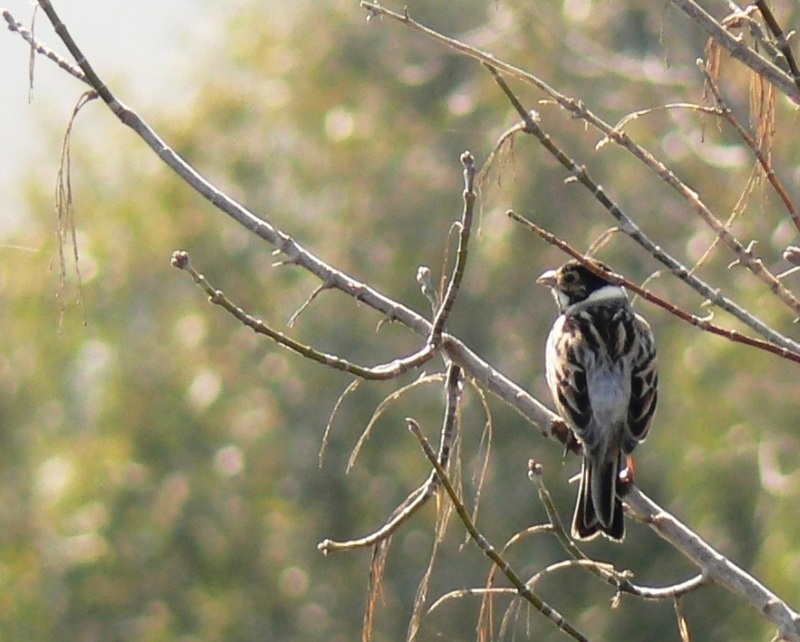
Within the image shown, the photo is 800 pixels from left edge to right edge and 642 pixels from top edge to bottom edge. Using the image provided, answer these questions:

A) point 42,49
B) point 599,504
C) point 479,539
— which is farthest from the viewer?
point 599,504

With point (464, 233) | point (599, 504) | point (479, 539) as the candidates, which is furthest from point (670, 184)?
point (599, 504)

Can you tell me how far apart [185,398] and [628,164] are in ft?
19.3

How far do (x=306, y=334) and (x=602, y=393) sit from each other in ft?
41.1

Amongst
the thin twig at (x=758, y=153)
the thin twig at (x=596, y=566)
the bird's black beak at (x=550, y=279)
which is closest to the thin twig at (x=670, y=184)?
the thin twig at (x=758, y=153)

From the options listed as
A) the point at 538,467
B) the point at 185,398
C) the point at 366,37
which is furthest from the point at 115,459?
the point at 538,467

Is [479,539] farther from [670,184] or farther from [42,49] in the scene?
[42,49]

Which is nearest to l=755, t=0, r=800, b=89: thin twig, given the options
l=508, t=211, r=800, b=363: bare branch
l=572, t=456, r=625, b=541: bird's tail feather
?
l=508, t=211, r=800, b=363: bare branch

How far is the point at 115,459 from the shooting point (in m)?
17.9

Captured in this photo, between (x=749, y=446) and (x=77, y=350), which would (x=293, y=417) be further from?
(x=749, y=446)

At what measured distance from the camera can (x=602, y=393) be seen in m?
5.08

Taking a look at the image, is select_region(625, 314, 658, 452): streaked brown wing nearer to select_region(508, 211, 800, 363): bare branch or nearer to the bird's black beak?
the bird's black beak

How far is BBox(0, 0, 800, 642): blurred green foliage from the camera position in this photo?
17469mm

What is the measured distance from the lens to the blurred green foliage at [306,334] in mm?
17469

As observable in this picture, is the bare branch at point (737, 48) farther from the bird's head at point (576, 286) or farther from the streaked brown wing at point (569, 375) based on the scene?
the bird's head at point (576, 286)
